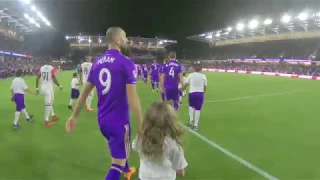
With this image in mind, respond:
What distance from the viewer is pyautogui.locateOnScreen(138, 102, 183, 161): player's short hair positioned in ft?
9.11

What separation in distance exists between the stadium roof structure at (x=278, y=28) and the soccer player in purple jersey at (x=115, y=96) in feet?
157

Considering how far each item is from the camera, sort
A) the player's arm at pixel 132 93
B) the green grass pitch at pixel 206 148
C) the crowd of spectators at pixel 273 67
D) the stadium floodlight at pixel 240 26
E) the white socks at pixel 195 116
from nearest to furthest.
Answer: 1. the player's arm at pixel 132 93
2. the green grass pitch at pixel 206 148
3. the white socks at pixel 195 116
4. the crowd of spectators at pixel 273 67
5. the stadium floodlight at pixel 240 26

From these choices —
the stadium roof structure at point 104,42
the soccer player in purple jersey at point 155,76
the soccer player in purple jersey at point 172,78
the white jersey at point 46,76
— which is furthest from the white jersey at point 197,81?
the stadium roof structure at point 104,42

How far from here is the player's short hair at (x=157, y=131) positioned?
2.78 m

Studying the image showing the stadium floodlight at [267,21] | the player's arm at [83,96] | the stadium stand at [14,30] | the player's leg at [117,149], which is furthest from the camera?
the stadium floodlight at [267,21]

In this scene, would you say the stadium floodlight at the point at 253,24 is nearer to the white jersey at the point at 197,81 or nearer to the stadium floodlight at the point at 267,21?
the stadium floodlight at the point at 267,21

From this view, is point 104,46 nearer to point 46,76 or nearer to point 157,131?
point 46,76

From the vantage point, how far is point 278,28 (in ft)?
193

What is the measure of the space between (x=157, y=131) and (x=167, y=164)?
37cm

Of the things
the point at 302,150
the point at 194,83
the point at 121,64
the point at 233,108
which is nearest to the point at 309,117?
the point at 233,108

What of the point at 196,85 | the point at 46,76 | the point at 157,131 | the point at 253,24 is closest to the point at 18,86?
the point at 46,76

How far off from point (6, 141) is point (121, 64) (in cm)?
598

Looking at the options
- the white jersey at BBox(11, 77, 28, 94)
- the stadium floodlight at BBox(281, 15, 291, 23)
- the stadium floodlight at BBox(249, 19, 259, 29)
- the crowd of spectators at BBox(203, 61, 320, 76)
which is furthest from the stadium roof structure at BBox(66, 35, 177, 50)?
the white jersey at BBox(11, 77, 28, 94)

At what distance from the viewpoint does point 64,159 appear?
634cm
